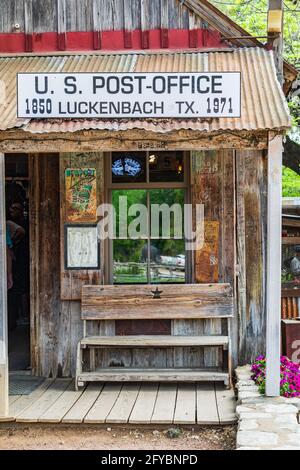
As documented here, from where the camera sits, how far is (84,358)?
809cm

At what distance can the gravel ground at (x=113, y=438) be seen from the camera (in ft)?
20.7

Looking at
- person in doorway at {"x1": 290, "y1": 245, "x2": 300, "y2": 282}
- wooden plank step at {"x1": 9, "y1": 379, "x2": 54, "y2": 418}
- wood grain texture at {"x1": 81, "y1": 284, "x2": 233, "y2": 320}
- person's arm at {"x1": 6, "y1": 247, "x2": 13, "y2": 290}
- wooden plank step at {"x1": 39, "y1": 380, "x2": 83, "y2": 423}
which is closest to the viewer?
wooden plank step at {"x1": 39, "y1": 380, "x2": 83, "y2": 423}

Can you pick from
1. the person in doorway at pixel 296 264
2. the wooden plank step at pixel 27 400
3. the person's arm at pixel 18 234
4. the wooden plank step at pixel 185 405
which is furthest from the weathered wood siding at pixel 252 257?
the person's arm at pixel 18 234

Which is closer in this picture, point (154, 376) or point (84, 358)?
point (154, 376)

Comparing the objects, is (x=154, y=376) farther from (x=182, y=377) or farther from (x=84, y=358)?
(x=84, y=358)

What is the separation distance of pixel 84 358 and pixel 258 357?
201cm

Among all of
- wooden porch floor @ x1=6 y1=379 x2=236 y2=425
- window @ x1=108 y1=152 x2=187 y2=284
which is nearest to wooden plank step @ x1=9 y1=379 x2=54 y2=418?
wooden porch floor @ x1=6 y1=379 x2=236 y2=425

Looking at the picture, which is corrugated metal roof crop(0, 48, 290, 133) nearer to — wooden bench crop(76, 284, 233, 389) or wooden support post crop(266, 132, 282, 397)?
wooden support post crop(266, 132, 282, 397)

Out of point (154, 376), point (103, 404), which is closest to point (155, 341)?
point (154, 376)

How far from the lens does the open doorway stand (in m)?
9.68

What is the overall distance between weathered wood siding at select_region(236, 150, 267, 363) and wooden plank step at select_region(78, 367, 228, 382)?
70cm

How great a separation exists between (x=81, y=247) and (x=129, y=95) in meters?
2.32

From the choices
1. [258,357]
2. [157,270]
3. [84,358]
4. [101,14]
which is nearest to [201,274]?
[157,270]

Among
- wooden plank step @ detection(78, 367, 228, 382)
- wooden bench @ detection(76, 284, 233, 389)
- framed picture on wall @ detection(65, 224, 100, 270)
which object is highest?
framed picture on wall @ detection(65, 224, 100, 270)
